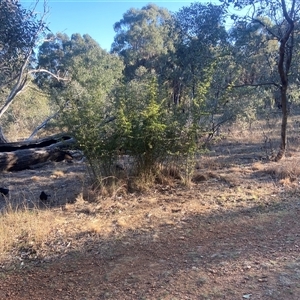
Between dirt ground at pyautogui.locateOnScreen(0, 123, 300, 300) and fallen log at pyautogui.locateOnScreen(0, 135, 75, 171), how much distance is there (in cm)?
289

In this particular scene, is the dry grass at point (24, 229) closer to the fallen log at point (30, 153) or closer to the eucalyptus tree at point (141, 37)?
the fallen log at point (30, 153)

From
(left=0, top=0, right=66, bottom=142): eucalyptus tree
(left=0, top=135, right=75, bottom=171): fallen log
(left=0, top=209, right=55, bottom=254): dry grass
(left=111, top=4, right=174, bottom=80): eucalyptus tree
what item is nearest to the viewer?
(left=0, top=209, right=55, bottom=254): dry grass

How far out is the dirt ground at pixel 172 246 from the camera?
2.79m

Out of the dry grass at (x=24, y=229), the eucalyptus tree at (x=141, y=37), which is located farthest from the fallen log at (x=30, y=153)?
the eucalyptus tree at (x=141, y=37)

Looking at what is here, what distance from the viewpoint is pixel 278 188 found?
5504 millimetres

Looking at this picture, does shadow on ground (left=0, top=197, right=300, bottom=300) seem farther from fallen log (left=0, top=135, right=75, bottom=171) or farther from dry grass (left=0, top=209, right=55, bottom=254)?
fallen log (left=0, top=135, right=75, bottom=171)

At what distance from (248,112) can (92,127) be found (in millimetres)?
7381

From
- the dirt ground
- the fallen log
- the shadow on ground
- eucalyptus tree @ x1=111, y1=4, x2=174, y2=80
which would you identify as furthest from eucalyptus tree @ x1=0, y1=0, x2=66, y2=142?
eucalyptus tree @ x1=111, y1=4, x2=174, y2=80

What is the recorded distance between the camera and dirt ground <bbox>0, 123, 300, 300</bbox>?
2.79 metres

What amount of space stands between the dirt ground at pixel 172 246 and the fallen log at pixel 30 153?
2891mm

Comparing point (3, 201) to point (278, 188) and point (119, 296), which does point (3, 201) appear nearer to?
point (119, 296)

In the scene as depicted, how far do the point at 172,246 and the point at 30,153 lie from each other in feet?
22.3

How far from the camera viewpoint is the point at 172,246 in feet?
11.9

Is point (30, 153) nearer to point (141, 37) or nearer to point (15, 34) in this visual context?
point (15, 34)
